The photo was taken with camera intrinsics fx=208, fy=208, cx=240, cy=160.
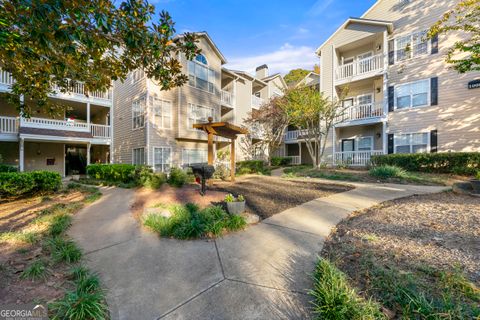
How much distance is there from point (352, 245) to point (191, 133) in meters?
13.3

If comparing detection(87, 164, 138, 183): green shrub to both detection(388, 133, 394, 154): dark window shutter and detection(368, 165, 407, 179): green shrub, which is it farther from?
detection(388, 133, 394, 154): dark window shutter

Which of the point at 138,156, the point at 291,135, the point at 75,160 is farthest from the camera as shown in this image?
the point at 291,135

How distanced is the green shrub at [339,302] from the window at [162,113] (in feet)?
45.3

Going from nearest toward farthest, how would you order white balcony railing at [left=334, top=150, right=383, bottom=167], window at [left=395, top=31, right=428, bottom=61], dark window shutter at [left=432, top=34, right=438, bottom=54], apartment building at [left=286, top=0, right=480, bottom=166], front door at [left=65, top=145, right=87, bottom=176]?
apartment building at [left=286, top=0, right=480, bottom=166] < dark window shutter at [left=432, top=34, right=438, bottom=54] < window at [left=395, top=31, right=428, bottom=61] < white balcony railing at [left=334, top=150, right=383, bottom=167] < front door at [left=65, top=145, right=87, bottom=176]

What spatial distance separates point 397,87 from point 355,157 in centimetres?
530

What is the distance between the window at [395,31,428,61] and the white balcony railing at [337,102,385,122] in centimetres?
331

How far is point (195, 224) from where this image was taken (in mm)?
4238

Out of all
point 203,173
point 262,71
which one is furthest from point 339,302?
point 262,71

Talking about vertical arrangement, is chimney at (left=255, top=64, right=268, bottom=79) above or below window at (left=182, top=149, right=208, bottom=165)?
above

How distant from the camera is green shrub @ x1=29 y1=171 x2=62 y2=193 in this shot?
7.64m

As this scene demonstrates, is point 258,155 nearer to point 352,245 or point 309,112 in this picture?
point 309,112

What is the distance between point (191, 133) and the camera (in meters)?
15.1

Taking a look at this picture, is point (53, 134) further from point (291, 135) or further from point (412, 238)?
point (291, 135)

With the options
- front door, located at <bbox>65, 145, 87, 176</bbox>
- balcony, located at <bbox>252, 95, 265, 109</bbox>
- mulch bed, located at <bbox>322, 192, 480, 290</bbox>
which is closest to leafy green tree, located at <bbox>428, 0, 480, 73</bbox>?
mulch bed, located at <bbox>322, 192, 480, 290</bbox>
